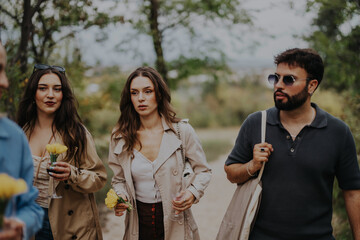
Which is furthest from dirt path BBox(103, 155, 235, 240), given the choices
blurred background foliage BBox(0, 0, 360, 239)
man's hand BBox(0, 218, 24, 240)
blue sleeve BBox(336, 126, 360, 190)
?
man's hand BBox(0, 218, 24, 240)

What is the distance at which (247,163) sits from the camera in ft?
9.23

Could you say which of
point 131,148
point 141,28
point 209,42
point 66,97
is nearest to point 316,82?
point 131,148

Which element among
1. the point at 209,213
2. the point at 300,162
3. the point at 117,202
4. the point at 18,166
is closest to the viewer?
the point at 18,166

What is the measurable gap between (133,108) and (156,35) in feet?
18.4

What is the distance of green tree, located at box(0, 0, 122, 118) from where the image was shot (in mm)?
4730

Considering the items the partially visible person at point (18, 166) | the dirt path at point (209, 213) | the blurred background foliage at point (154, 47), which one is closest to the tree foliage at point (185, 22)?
the blurred background foliage at point (154, 47)

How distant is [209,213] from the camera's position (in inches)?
342

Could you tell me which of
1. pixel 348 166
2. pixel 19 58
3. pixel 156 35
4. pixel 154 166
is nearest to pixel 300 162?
pixel 348 166

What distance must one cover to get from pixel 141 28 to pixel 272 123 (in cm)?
618

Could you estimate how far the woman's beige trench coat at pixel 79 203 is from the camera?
3086 mm

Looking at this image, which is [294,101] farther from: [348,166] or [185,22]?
[185,22]

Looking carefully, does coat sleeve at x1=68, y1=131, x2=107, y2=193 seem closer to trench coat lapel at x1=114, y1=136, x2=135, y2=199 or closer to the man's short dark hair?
trench coat lapel at x1=114, y1=136, x2=135, y2=199

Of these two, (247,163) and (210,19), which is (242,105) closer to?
(210,19)

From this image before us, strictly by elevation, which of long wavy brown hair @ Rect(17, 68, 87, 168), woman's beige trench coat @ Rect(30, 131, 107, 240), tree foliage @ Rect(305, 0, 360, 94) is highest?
tree foliage @ Rect(305, 0, 360, 94)
